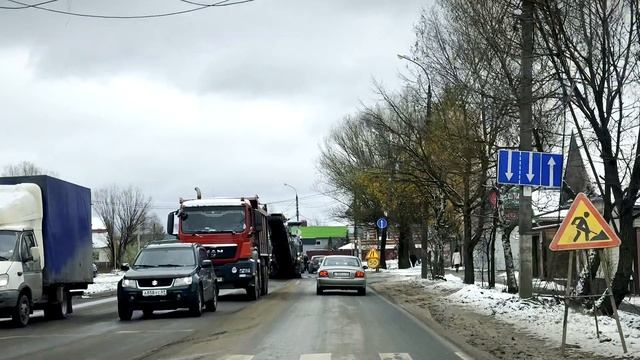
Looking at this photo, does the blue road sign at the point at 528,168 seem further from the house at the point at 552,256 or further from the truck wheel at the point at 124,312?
the truck wheel at the point at 124,312

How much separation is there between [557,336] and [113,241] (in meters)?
65.6

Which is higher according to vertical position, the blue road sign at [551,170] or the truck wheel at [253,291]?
the blue road sign at [551,170]

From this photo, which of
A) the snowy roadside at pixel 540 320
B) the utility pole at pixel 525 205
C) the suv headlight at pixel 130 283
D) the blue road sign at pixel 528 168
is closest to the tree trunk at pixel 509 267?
the snowy roadside at pixel 540 320

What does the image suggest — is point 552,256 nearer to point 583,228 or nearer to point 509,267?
point 509,267

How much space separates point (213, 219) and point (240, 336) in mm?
10509

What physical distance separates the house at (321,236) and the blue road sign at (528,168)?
82978 mm

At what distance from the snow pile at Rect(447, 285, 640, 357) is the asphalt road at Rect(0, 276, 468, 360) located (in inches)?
75.6

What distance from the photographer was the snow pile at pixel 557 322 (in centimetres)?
1140

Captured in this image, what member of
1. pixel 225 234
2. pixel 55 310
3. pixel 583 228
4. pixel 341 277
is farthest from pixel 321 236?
pixel 583 228

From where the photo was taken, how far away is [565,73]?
13805mm

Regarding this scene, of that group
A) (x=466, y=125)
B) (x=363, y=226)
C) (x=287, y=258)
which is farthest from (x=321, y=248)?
(x=466, y=125)

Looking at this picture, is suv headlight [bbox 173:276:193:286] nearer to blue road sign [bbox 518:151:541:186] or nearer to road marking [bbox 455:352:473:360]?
blue road sign [bbox 518:151:541:186]

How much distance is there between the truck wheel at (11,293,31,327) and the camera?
53.9 ft

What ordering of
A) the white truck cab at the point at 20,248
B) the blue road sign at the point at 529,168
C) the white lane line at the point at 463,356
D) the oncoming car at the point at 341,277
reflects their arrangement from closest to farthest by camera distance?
the white lane line at the point at 463,356
the blue road sign at the point at 529,168
the white truck cab at the point at 20,248
the oncoming car at the point at 341,277
